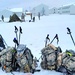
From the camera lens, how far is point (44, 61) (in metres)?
7.48

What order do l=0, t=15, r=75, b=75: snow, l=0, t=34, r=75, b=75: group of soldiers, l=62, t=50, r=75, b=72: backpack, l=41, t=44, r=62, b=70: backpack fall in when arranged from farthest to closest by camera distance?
l=0, t=15, r=75, b=75: snow < l=41, t=44, r=62, b=70: backpack < l=0, t=34, r=75, b=75: group of soldiers < l=62, t=50, r=75, b=72: backpack

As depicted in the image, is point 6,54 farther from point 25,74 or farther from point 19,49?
point 25,74

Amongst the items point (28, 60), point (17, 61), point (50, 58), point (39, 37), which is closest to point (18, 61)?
point (17, 61)

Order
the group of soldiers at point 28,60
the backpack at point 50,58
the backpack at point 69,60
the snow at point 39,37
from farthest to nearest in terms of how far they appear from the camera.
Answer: the snow at point 39,37
the backpack at point 50,58
the group of soldiers at point 28,60
the backpack at point 69,60

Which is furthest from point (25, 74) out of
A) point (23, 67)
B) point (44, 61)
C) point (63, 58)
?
point (63, 58)

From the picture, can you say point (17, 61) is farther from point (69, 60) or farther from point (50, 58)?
point (69, 60)

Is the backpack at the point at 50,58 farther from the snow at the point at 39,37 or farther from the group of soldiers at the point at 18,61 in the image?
the group of soldiers at the point at 18,61

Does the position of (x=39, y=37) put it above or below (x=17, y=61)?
below

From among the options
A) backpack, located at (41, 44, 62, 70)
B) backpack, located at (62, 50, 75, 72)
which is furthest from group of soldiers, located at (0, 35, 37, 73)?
backpack, located at (62, 50, 75, 72)

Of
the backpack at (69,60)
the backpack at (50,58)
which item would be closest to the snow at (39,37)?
the backpack at (50,58)

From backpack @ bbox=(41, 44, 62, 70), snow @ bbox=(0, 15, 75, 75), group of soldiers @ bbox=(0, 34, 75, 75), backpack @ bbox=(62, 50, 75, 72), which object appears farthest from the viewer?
snow @ bbox=(0, 15, 75, 75)

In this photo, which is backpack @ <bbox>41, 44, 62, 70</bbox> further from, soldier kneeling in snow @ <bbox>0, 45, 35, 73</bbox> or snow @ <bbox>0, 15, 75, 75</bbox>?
soldier kneeling in snow @ <bbox>0, 45, 35, 73</bbox>

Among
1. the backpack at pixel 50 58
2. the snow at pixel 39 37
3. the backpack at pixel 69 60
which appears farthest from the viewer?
the snow at pixel 39 37

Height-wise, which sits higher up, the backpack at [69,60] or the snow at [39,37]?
the backpack at [69,60]
